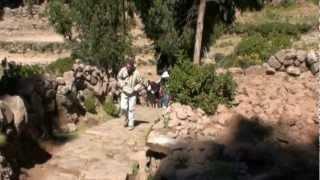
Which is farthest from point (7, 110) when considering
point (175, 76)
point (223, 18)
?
point (223, 18)

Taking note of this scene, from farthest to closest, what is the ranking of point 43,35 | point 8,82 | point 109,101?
1. point 43,35
2. point 109,101
3. point 8,82

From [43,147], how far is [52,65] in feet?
56.8

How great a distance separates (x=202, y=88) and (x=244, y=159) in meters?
2.33

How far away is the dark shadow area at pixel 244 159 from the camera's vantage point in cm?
859

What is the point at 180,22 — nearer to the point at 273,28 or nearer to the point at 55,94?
the point at 55,94

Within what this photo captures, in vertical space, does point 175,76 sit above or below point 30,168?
above

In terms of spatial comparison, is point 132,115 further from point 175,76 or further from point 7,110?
point 7,110

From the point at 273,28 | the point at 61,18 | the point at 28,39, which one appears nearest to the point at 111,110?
the point at 61,18

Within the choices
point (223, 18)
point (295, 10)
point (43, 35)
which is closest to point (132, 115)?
point (223, 18)

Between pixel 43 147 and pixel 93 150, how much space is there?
3.03 feet

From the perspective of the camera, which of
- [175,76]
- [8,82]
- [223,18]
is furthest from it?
[223,18]

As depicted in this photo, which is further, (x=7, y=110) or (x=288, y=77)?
(x=288, y=77)

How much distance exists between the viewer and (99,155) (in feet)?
38.5

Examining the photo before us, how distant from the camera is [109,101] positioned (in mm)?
15531
